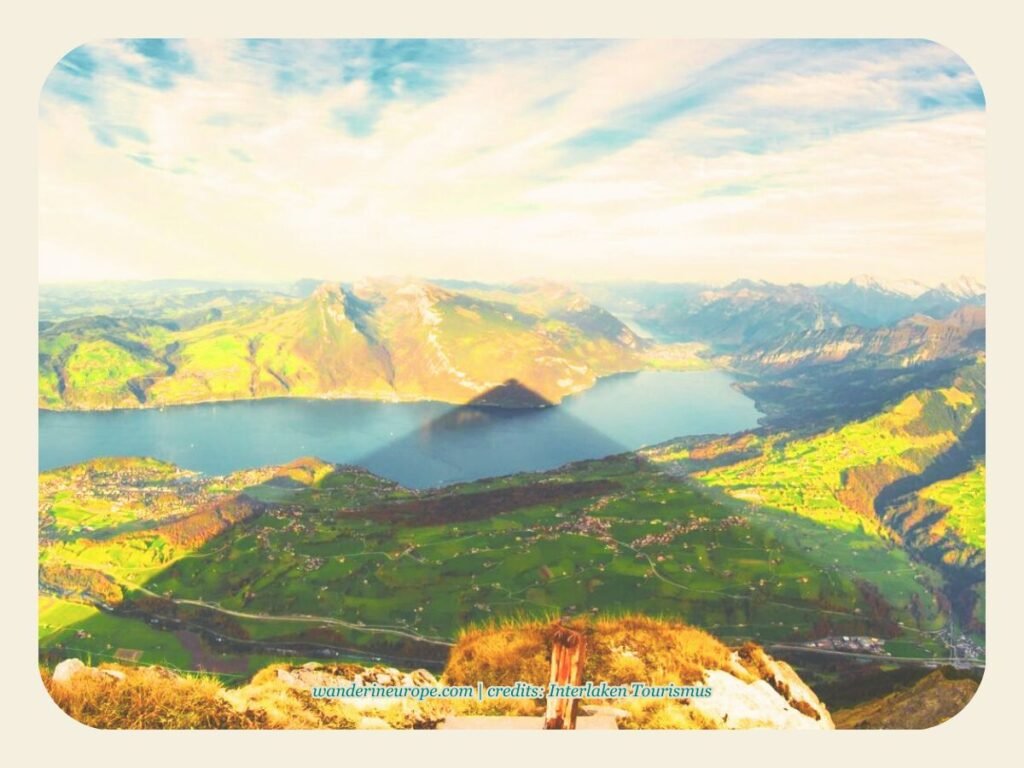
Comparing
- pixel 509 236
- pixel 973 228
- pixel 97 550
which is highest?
pixel 973 228

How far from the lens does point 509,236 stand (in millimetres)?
5703

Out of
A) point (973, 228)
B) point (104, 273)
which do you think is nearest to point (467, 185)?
point (104, 273)

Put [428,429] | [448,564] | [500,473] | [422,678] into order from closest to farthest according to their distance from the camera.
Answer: [422,678] → [448,564] → [500,473] → [428,429]

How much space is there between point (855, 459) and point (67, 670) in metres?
6.59

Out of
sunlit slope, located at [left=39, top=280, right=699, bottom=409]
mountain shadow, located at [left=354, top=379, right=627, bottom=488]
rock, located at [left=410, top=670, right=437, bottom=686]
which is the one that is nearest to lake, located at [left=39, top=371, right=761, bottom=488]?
mountain shadow, located at [left=354, top=379, right=627, bottom=488]

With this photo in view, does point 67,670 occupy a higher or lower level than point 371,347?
lower

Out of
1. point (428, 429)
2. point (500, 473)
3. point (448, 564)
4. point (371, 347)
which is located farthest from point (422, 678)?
point (371, 347)

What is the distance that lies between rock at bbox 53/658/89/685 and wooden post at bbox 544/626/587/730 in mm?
3187

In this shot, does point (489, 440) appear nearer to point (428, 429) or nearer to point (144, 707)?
point (428, 429)

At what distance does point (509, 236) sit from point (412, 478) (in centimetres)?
258

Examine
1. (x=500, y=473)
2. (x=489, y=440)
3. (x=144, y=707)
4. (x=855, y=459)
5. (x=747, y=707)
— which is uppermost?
(x=855, y=459)

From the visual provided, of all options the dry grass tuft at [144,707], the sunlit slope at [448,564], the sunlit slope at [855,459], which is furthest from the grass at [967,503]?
the dry grass tuft at [144,707]

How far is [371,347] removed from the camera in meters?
6.72

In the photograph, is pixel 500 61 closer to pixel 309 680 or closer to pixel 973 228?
pixel 973 228
